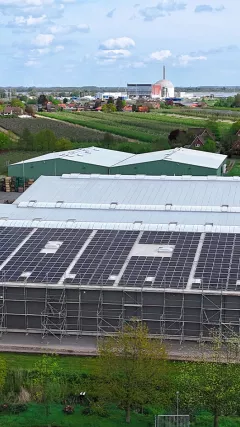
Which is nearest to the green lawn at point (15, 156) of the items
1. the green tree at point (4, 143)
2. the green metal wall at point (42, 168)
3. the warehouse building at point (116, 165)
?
the green tree at point (4, 143)

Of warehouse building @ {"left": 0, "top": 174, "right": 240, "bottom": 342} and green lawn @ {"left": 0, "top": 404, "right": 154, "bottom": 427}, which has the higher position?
warehouse building @ {"left": 0, "top": 174, "right": 240, "bottom": 342}

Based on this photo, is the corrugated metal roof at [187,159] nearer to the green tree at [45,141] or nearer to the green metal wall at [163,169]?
the green metal wall at [163,169]

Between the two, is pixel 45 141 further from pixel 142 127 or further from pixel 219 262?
pixel 219 262

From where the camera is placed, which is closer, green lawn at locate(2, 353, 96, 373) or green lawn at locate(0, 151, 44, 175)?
green lawn at locate(2, 353, 96, 373)

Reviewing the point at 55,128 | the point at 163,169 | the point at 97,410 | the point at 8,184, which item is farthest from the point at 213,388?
the point at 55,128

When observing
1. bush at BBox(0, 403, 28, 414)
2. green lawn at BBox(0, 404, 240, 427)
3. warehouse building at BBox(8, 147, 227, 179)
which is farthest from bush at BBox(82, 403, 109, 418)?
warehouse building at BBox(8, 147, 227, 179)

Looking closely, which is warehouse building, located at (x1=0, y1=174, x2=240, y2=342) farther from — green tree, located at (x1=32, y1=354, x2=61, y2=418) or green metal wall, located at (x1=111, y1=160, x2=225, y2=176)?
green metal wall, located at (x1=111, y1=160, x2=225, y2=176)
